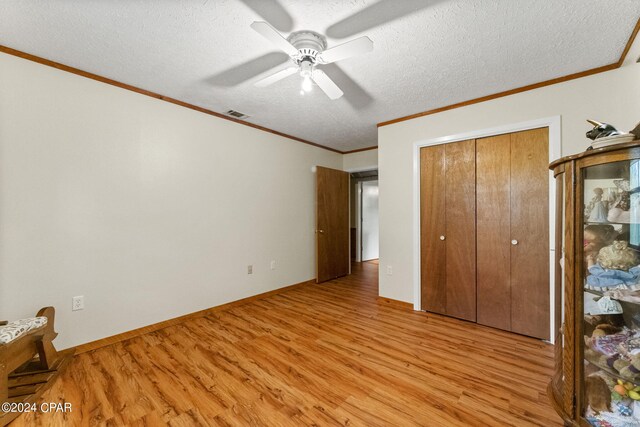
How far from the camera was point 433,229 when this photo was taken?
121 inches

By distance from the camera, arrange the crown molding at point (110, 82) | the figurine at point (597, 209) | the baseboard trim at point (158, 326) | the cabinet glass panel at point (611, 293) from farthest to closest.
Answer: the baseboard trim at point (158, 326) < the crown molding at point (110, 82) < the figurine at point (597, 209) < the cabinet glass panel at point (611, 293)

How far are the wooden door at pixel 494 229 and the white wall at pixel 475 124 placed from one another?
30 cm

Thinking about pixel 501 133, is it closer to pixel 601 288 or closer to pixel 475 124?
pixel 475 124

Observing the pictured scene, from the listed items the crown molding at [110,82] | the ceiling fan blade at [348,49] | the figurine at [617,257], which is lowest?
the figurine at [617,257]

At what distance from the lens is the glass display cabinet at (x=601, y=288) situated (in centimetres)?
118

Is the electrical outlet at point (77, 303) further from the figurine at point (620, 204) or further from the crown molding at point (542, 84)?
the crown molding at point (542, 84)

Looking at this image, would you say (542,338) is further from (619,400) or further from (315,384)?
(315,384)

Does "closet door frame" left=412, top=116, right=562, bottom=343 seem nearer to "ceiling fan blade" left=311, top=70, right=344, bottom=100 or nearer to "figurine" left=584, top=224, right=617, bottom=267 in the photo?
"figurine" left=584, top=224, right=617, bottom=267

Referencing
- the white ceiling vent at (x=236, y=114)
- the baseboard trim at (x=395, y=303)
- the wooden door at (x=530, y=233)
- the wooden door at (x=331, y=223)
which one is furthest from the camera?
the wooden door at (x=331, y=223)

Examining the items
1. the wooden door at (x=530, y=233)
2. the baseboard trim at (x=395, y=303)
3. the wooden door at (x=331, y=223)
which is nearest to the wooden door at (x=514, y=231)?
the wooden door at (x=530, y=233)

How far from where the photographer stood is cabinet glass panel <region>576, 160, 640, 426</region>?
3.87ft

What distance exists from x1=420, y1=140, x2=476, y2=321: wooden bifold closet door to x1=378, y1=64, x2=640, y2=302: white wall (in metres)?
0.18

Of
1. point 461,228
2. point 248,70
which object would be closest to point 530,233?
point 461,228
